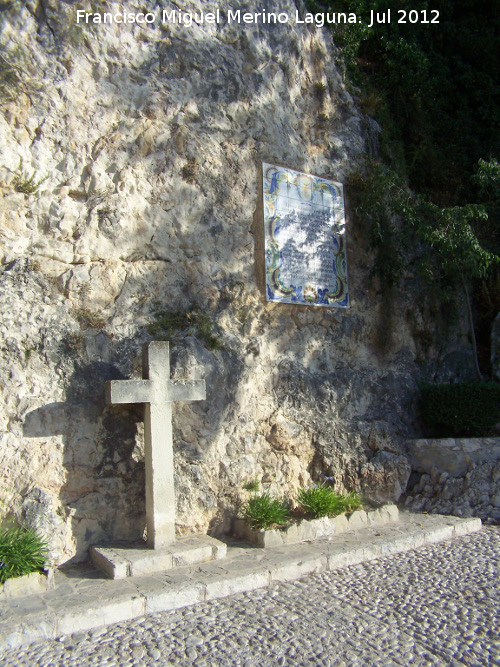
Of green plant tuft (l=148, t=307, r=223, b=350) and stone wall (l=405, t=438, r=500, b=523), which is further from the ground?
green plant tuft (l=148, t=307, r=223, b=350)

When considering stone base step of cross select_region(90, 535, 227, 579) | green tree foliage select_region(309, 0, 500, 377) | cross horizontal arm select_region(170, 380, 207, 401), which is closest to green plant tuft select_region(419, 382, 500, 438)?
green tree foliage select_region(309, 0, 500, 377)

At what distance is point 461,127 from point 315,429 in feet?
23.9

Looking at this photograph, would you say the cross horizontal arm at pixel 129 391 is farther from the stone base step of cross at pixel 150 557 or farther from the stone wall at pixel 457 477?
the stone wall at pixel 457 477

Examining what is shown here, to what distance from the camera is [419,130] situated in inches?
416

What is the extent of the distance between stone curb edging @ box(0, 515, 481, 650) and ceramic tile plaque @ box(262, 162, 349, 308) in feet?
11.2

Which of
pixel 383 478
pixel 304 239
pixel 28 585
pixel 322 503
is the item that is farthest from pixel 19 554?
pixel 304 239

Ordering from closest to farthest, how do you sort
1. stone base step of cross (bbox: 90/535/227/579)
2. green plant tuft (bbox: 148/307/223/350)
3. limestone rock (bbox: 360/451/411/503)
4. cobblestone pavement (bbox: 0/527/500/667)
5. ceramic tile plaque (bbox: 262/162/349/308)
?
cobblestone pavement (bbox: 0/527/500/667) < stone base step of cross (bbox: 90/535/227/579) < green plant tuft (bbox: 148/307/223/350) < limestone rock (bbox: 360/451/411/503) < ceramic tile plaque (bbox: 262/162/349/308)

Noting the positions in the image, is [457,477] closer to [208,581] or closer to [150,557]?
[208,581]

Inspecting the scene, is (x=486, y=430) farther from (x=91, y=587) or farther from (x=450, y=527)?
(x=91, y=587)

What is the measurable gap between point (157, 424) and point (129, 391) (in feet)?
1.51

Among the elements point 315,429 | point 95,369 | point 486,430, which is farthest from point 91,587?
point 486,430

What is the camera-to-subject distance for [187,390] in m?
5.70

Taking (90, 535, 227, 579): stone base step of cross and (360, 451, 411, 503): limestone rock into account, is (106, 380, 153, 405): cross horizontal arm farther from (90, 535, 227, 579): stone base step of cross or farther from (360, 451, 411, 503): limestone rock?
(360, 451, 411, 503): limestone rock

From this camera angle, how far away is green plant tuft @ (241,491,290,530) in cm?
595
